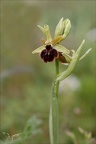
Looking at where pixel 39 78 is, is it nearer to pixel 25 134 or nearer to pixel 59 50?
pixel 59 50

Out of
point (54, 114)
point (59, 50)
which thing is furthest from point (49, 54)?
point (54, 114)

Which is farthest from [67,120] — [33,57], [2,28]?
[33,57]

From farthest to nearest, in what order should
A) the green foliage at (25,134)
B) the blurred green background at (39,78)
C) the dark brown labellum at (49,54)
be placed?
the blurred green background at (39,78), the dark brown labellum at (49,54), the green foliage at (25,134)

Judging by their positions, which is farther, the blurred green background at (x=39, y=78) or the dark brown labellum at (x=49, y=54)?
the blurred green background at (x=39, y=78)

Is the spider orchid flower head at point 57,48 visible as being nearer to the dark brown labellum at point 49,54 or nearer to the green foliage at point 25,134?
the dark brown labellum at point 49,54

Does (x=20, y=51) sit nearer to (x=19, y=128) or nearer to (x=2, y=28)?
(x=2, y=28)

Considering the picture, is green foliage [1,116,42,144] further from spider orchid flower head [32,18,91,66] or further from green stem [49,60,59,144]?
spider orchid flower head [32,18,91,66]

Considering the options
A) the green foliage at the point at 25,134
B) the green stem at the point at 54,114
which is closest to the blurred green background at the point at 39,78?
the green stem at the point at 54,114

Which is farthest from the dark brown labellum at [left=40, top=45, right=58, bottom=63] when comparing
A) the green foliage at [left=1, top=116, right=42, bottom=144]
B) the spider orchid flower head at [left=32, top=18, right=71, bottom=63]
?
the green foliage at [left=1, top=116, right=42, bottom=144]
